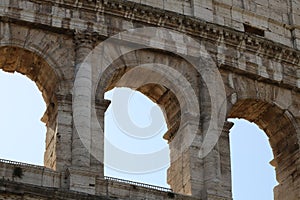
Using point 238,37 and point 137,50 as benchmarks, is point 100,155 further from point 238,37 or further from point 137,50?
point 238,37

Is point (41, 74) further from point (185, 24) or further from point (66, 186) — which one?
point (185, 24)

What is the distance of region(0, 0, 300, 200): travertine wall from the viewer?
827 inches

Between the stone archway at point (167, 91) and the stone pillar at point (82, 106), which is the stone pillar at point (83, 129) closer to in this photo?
the stone pillar at point (82, 106)

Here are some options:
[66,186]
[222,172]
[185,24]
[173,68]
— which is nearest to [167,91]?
[173,68]

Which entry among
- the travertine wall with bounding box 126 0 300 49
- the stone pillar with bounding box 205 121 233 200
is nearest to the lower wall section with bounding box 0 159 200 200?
the stone pillar with bounding box 205 121 233 200

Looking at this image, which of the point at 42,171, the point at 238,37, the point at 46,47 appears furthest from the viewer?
the point at 238,37

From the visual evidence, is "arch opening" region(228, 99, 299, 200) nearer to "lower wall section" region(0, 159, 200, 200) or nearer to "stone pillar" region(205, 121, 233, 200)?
"stone pillar" region(205, 121, 233, 200)

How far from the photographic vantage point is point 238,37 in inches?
933

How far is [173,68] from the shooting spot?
2292 cm

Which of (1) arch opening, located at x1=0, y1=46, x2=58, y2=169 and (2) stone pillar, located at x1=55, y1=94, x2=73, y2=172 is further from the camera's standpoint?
(1) arch opening, located at x1=0, y1=46, x2=58, y2=169

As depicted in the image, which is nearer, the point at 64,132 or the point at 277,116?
the point at 64,132

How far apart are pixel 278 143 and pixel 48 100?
553 centimetres

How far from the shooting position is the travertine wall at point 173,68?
→ 68.9 ft

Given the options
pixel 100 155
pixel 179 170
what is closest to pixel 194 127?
pixel 179 170
